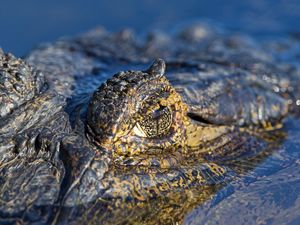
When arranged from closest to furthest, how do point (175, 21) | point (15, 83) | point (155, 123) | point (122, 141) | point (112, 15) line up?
point (122, 141) < point (155, 123) < point (15, 83) < point (175, 21) < point (112, 15)

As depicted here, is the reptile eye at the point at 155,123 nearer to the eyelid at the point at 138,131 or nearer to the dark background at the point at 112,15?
the eyelid at the point at 138,131

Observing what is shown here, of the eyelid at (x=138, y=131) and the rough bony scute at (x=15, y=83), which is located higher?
the rough bony scute at (x=15, y=83)

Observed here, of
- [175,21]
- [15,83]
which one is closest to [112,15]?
[175,21]

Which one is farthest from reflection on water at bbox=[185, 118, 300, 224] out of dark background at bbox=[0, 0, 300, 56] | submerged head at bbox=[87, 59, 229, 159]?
dark background at bbox=[0, 0, 300, 56]

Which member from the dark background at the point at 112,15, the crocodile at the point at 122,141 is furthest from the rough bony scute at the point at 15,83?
the dark background at the point at 112,15

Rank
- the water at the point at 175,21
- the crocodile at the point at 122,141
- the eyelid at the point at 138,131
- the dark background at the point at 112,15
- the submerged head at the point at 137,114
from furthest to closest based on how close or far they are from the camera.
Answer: the dark background at the point at 112,15 → the water at the point at 175,21 → the eyelid at the point at 138,131 → the submerged head at the point at 137,114 → the crocodile at the point at 122,141

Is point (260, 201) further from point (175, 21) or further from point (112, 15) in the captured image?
point (112, 15)

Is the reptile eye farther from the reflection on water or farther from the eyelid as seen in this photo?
the reflection on water
